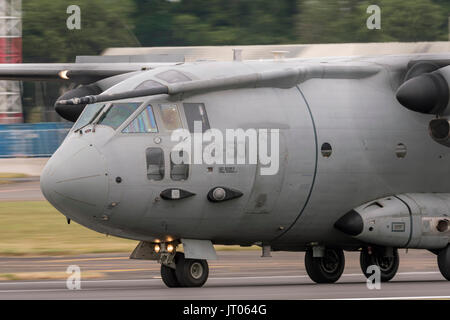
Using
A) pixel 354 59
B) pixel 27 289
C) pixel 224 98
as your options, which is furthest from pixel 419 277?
pixel 27 289

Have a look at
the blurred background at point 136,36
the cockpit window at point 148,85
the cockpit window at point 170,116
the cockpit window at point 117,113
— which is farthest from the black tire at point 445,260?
the blurred background at point 136,36

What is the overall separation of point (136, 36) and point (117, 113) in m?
48.9

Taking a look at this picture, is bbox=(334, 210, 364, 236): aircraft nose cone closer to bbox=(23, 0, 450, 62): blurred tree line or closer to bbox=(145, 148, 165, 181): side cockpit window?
bbox=(145, 148, 165, 181): side cockpit window

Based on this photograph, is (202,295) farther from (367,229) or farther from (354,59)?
(354,59)

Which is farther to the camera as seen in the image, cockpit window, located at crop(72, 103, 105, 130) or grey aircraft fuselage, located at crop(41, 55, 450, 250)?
cockpit window, located at crop(72, 103, 105, 130)

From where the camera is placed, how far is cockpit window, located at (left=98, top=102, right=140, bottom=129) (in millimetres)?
17422

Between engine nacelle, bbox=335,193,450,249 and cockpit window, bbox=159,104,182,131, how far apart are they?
371 centimetres

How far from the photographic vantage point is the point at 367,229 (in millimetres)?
18797

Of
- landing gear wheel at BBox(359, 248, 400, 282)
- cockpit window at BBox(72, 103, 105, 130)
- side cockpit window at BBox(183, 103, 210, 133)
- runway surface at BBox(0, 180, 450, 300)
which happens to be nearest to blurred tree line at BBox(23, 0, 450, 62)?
runway surface at BBox(0, 180, 450, 300)

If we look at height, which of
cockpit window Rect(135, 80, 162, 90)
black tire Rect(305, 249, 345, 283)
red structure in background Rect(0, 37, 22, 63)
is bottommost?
red structure in background Rect(0, 37, 22, 63)

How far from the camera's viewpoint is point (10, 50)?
54.5 m

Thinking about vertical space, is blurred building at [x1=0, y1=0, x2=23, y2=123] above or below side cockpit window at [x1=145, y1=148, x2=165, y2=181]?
below

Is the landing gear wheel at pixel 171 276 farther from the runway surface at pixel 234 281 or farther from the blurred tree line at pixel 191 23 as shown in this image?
the blurred tree line at pixel 191 23

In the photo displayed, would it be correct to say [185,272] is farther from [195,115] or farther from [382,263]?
[382,263]
